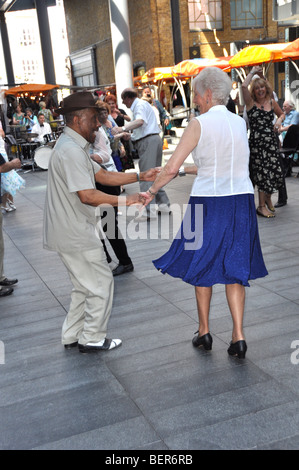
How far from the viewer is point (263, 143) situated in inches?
288

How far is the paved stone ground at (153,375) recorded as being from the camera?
9.18 ft

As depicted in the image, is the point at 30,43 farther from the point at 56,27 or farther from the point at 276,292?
the point at 276,292

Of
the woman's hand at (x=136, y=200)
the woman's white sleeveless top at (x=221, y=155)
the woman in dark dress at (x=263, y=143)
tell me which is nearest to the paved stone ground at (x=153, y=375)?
the woman's hand at (x=136, y=200)

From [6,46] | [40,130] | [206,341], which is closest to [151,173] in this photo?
[206,341]

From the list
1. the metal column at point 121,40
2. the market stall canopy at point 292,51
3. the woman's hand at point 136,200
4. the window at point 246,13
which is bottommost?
the woman's hand at point 136,200

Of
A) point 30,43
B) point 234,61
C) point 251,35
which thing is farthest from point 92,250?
point 30,43

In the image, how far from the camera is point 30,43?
277ft

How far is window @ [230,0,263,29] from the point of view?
85.0 ft

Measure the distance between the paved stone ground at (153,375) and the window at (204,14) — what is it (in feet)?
72.4

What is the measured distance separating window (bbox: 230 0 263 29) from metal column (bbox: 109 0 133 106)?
1345 centimetres

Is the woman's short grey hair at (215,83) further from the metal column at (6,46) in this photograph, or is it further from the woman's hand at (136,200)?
the metal column at (6,46)

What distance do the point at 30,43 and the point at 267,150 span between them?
84.6 m

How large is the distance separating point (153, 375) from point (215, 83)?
1.84m
